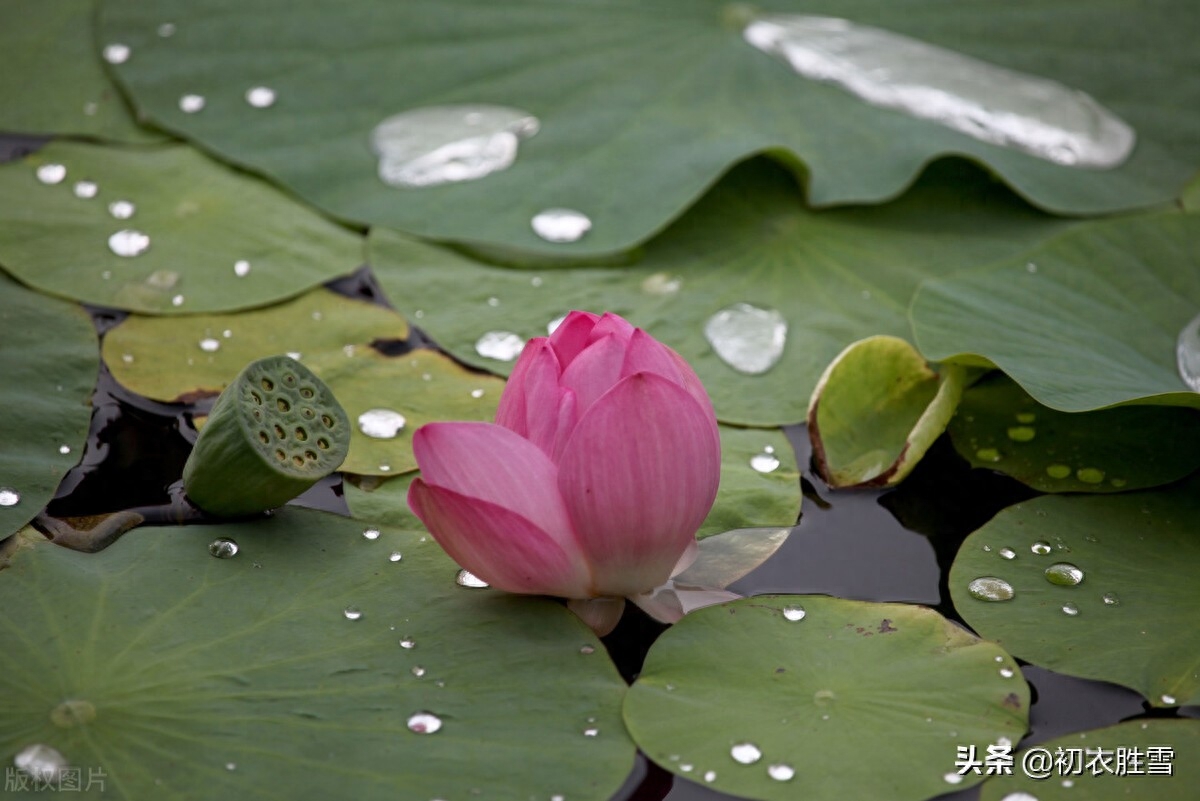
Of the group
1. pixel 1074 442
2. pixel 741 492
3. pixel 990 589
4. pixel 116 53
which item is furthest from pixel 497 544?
pixel 116 53

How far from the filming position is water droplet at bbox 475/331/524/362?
1294mm

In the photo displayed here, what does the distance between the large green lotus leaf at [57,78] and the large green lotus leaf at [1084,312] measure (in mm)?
1192

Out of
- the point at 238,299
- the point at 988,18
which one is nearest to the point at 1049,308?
the point at 988,18

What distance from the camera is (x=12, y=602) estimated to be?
892 mm

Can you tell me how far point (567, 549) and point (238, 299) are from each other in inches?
27.2

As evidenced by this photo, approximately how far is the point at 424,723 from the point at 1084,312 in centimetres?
90

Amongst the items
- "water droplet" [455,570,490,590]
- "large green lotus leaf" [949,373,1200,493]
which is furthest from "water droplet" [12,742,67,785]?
"large green lotus leaf" [949,373,1200,493]

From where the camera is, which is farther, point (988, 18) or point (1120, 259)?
point (988, 18)

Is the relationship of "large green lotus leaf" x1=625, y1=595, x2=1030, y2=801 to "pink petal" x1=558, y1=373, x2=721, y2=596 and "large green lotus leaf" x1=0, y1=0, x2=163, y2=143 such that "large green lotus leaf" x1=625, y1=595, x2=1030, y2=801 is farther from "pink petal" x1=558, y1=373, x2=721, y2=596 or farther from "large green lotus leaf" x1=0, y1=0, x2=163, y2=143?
"large green lotus leaf" x1=0, y1=0, x2=163, y2=143

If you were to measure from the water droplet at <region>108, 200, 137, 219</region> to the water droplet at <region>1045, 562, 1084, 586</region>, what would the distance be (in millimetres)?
1236

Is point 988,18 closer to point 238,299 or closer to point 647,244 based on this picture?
point 647,244

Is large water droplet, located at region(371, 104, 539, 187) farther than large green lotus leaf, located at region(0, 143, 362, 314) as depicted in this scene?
Yes

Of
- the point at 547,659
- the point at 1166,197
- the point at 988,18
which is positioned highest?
the point at 988,18

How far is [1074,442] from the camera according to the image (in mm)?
1164
